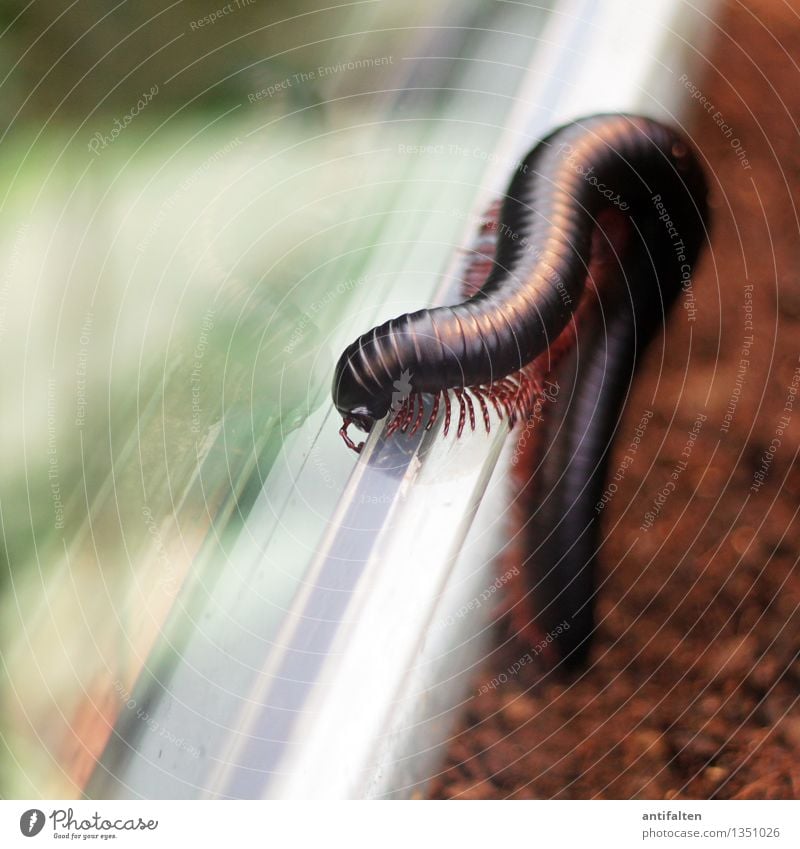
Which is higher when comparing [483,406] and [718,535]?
[483,406]

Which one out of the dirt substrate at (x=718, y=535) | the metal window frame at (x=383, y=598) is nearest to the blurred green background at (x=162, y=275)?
the metal window frame at (x=383, y=598)

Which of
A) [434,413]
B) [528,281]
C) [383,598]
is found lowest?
[383,598]

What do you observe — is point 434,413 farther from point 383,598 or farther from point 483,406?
point 383,598

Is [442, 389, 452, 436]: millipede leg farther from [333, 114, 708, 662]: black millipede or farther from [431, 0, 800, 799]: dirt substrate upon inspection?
[431, 0, 800, 799]: dirt substrate

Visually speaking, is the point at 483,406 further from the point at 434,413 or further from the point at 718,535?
the point at 718,535

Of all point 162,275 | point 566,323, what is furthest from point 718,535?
point 162,275

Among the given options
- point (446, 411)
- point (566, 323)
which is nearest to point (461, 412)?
point (446, 411)
